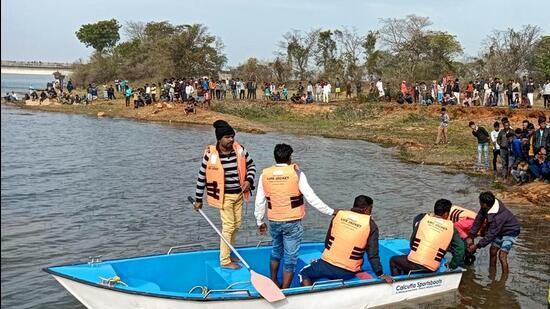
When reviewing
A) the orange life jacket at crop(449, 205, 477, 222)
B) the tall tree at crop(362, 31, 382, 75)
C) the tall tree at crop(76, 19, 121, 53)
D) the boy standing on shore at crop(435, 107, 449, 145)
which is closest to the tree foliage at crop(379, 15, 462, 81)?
the tall tree at crop(362, 31, 382, 75)

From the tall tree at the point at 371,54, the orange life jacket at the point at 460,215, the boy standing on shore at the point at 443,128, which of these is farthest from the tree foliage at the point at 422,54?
the orange life jacket at the point at 460,215

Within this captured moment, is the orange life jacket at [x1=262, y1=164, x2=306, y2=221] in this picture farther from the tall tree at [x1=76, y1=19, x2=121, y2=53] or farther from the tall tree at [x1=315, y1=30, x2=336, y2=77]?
the tall tree at [x1=76, y1=19, x2=121, y2=53]

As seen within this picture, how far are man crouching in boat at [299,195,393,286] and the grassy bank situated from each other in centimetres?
883

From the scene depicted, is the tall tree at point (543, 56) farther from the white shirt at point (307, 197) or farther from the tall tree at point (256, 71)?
the white shirt at point (307, 197)

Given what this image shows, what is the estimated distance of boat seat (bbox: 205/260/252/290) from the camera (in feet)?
25.0

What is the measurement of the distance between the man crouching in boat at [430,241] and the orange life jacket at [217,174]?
2570mm

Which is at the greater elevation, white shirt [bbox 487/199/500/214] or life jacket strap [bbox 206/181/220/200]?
life jacket strap [bbox 206/181/220/200]

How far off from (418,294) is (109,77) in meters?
62.1

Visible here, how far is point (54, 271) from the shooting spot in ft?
21.6

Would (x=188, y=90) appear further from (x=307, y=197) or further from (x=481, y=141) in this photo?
(x=307, y=197)

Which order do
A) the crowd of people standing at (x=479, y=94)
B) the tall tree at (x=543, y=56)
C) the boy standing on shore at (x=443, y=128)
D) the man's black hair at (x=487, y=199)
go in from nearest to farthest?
the man's black hair at (x=487, y=199) < the boy standing on shore at (x=443, y=128) < the crowd of people standing at (x=479, y=94) < the tall tree at (x=543, y=56)

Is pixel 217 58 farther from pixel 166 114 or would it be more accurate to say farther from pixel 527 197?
pixel 527 197

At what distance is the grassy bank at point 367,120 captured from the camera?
22.5m

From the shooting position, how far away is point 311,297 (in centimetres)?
702
